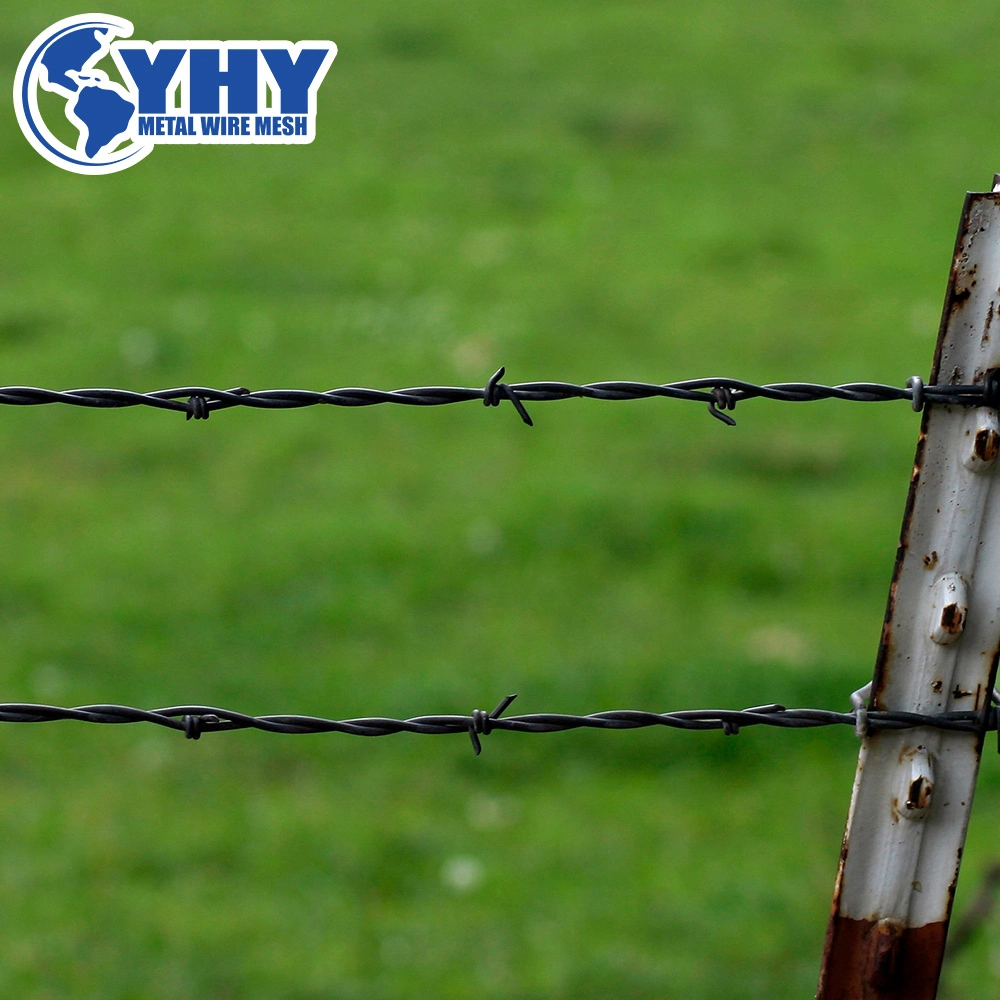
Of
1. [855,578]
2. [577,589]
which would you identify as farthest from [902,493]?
[577,589]

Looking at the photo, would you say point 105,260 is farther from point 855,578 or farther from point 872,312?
point 855,578

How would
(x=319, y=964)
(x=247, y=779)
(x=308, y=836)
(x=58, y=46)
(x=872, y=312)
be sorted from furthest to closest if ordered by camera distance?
1. (x=58, y=46)
2. (x=872, y=312)
3. (x=247, y=779)
4. (x=308, y=836)
5. (x=319, y=964)

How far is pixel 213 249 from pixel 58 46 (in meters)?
2.26

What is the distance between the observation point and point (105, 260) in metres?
10.5

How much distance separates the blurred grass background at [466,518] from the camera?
14.7 feet

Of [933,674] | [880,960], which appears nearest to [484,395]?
[933,674]

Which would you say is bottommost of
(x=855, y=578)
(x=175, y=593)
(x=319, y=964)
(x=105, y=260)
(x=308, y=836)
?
(x=319, y=964)

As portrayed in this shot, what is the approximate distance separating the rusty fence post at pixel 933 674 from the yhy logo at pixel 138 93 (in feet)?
18.1

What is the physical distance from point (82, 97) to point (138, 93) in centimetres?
42

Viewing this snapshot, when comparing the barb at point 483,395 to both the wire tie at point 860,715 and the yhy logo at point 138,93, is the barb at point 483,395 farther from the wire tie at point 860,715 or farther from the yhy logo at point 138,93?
the yhy logo at point 138,93

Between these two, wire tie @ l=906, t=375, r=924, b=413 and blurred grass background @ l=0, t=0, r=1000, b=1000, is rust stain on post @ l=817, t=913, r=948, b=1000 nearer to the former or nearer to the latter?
wire tie @ l=906, t=375, r=924, b=413

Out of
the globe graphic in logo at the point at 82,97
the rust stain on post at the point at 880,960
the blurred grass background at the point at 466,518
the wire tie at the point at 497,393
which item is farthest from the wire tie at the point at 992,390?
the globe graphic in logo at the point at 82,97

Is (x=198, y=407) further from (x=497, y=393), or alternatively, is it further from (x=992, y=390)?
(x=992, y=390)

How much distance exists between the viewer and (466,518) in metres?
7.19
